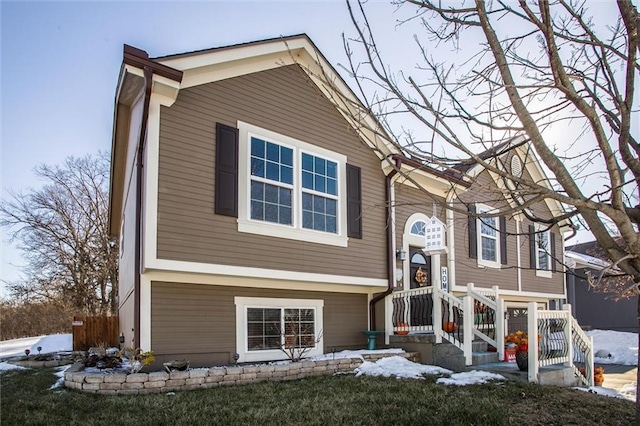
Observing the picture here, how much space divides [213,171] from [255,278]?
6.40 feet

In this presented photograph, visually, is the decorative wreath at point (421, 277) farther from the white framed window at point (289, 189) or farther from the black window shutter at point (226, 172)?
the black window shutter at point (226, 172)

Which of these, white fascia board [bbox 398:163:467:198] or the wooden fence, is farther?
the wooden fence

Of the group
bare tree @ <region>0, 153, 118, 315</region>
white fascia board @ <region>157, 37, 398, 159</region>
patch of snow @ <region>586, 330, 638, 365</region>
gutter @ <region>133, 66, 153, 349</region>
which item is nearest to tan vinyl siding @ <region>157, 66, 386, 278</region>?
white fascia board @ <region>157, 37, 398, 159</region>

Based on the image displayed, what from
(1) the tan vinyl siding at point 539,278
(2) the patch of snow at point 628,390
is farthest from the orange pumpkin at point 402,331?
(1) the tan vinyl siding at point 539,278

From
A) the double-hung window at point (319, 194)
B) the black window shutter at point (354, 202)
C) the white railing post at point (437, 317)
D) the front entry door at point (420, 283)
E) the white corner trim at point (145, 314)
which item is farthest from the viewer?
the front entry door at point (420, 283)

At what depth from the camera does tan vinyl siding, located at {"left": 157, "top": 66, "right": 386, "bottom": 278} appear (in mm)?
7793

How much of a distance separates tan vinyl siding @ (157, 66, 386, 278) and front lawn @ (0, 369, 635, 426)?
2.21m

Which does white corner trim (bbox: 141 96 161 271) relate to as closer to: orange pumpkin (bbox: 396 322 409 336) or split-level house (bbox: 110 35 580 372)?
split-level house (bbox: 110 35 580 372)

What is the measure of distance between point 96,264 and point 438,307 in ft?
64.5

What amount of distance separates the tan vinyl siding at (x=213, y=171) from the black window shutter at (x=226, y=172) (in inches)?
4.0

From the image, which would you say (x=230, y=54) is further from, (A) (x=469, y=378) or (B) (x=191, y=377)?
(A) (x=469, y=378)

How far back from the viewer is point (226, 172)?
27.3 feet

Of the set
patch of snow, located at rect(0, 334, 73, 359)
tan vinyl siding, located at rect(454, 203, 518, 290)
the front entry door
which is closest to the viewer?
the front entry door

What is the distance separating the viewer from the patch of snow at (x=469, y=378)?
7.54m
